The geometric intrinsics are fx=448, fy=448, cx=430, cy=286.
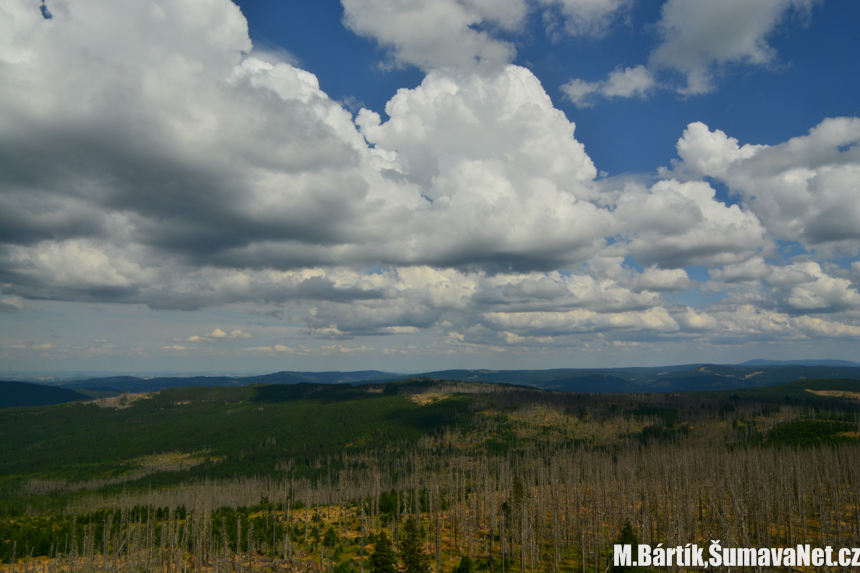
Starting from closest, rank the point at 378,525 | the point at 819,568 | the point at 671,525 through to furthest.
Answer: the point at 819,568 → the point at 671,525 → the point at 378,525


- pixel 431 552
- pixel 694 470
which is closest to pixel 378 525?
pixel 431 552

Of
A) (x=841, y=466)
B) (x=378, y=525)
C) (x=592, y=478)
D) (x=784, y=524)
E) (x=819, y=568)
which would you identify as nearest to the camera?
(x=819, y=568)

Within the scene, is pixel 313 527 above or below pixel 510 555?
below

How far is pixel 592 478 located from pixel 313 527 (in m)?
114

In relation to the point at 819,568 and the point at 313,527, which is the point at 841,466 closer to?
the point at 819,568

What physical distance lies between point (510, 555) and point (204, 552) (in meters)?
83.8

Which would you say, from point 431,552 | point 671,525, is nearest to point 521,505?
point 431,552

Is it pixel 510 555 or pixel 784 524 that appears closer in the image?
pixel 510 555

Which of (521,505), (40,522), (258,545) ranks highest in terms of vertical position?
(521,505)

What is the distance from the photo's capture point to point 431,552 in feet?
388

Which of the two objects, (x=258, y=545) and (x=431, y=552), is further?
(x=258, y=545)

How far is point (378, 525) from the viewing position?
493 feet

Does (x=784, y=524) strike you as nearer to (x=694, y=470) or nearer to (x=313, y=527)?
(x=694, y=470)

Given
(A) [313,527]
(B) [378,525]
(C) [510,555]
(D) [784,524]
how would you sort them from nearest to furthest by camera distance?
1. (C) [510,555]
2. (D) [784,524]
3. (B) [378,525]
4. (A) [313,527]
